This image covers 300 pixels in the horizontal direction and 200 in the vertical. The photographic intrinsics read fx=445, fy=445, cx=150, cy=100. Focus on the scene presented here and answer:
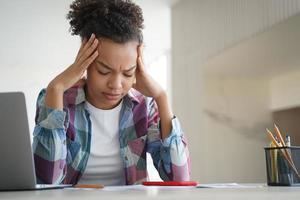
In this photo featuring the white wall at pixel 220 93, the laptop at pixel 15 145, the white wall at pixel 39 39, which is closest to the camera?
the laptop at pixel 15 145

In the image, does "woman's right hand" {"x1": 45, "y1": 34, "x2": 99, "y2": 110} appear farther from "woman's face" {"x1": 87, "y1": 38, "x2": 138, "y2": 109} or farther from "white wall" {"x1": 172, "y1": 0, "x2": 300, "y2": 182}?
"white wall" {"x1": 172, "y1": 0, "x2": 300, "y2": 182}

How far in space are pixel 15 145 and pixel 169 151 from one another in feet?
1.94

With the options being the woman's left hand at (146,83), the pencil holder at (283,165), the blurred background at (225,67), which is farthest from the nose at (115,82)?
the blurred background at (225,67)

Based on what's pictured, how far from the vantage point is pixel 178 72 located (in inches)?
138

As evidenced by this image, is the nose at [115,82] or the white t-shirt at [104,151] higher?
the nose at [115,82]

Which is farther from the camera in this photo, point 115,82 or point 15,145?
point 115,82

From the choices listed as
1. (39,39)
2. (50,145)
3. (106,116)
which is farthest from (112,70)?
(39,39)

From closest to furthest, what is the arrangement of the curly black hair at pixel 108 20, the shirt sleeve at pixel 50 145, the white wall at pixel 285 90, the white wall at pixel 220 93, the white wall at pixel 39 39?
the shirt sleeve at pixel 50 145
the curly black hair at pixel 108 20
the white wall at pixel 285 90
the white wall at pixel 220 93
the white wall at pixel 39 39

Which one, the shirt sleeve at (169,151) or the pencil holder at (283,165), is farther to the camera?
the shirt sleeve at (169,151)

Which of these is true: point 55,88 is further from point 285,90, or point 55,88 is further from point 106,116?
point 285,90

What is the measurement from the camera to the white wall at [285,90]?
81.8 inches

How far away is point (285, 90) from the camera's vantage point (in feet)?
7.21

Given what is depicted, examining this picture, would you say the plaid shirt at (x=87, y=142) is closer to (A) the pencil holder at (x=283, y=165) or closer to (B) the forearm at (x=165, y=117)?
(B) the forearm at (x=165, y=117)

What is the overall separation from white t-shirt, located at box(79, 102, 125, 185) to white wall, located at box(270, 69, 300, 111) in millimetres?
1134
